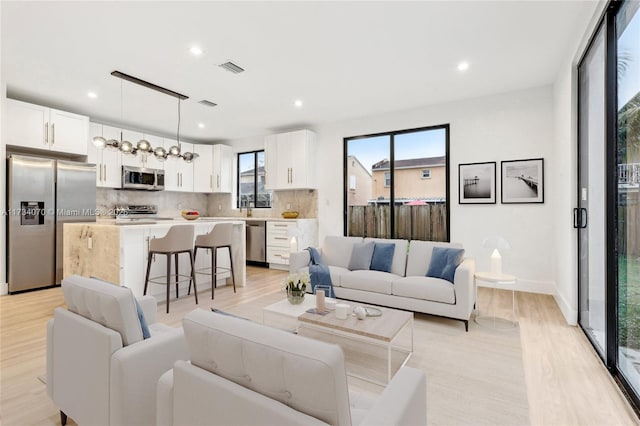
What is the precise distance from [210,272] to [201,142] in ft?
14.1

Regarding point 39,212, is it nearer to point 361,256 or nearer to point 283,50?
point 283,50

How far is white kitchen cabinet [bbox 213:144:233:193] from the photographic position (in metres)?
7.34

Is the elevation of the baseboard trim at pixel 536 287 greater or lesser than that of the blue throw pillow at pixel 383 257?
lesser

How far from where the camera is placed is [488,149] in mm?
4723

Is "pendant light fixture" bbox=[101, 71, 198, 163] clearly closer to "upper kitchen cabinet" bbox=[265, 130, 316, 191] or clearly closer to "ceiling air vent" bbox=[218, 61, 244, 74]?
"ceiling air vent" bbox=[218, 61, 244, 74]

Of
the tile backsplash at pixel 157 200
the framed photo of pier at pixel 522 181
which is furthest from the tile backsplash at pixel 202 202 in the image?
the framed photo of pier at pixel 522 181

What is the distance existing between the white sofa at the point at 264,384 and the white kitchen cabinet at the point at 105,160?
18.0 ft

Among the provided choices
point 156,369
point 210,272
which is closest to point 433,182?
point 210,272

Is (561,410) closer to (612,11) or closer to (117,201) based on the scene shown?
(612,11)

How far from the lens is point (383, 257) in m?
3.90

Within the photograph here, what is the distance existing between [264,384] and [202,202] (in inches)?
299

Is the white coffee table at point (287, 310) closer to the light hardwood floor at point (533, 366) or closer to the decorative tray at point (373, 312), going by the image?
the decorative tray at point (373, 312)

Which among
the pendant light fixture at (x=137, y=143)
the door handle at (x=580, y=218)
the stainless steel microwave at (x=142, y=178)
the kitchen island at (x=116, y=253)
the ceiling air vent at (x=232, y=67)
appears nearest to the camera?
the door handle at (x=580, y=218)

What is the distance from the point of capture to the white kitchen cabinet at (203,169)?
7258 mm
